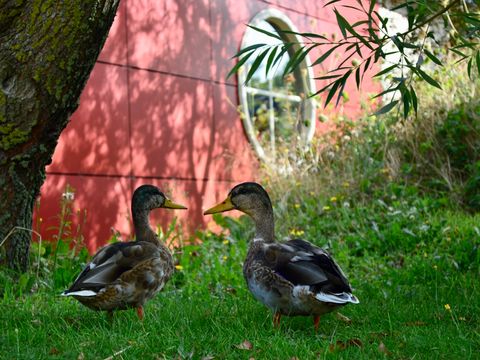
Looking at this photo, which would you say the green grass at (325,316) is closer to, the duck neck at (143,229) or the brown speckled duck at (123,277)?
the brown speckled duck at (123,277)

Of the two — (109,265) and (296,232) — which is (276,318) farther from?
(296,232)

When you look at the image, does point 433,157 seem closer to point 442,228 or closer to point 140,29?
Answer: point 442,228

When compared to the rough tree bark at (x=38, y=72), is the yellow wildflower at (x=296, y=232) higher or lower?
lower

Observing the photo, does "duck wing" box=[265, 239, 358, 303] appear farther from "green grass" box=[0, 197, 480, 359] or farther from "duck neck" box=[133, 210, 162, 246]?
"duck neck" box=[133, 210, 162, 246]

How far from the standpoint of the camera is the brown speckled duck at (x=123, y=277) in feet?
15.7

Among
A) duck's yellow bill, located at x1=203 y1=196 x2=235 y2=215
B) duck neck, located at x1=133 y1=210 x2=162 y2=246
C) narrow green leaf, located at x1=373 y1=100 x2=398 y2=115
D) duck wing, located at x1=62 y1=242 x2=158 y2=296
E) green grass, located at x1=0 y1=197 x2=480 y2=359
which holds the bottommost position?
green grass, located at x1=0 y1=197 x2=480 y2=359

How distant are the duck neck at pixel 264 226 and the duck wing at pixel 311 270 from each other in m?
0.26

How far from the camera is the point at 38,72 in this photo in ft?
18.4

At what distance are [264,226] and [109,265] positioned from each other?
1085 mm

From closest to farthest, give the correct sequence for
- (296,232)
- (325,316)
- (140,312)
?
(140,312) → (325,316) → (296,232)

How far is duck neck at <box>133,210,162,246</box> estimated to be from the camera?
5.66 metres

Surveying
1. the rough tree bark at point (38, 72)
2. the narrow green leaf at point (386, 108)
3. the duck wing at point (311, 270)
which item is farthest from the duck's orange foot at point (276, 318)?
the rough tree bark at point (38, 72)

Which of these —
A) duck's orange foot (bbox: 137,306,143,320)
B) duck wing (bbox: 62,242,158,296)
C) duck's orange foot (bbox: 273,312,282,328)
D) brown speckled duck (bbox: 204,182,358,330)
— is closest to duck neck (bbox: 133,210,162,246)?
duck wing (bbox: 62,242,158,296)

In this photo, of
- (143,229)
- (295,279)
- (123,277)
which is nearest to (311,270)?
(295,279)
